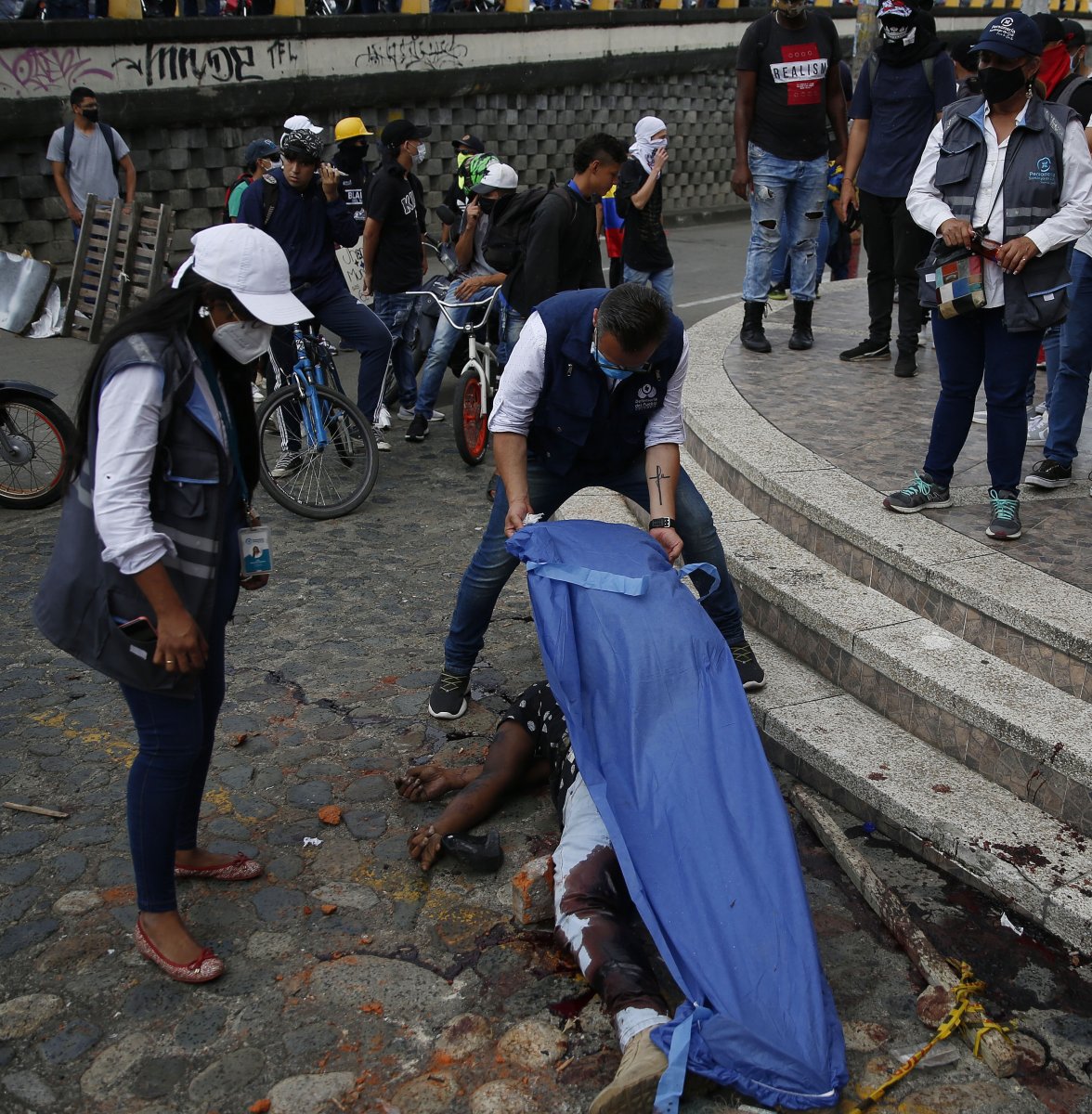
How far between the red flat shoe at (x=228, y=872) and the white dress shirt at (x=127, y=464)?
1.09 metres

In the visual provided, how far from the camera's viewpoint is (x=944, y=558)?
455 centimetres

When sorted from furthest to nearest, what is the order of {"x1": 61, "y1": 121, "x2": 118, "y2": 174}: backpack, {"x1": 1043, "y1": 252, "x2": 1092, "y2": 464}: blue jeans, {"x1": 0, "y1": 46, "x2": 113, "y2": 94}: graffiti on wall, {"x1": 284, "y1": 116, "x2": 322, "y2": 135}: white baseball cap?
{"x1": 0, "y1": 46, "x2": 113, "y2": 94}: graffiti on wall, {"x1": 61, "y1": 121, "x2": 118, "y2": 174}: backpack, {"x1": 284, "y1": 116, "x2": 322, "y2": 135}: white baseball cap, {"x1": 1043, "y1": 252, "x2": 1092, "y2": 464}: blue jeans

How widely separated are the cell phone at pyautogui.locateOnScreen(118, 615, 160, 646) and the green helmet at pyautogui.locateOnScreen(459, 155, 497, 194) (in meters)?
5.15

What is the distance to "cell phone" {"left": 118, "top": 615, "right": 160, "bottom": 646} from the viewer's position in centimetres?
286

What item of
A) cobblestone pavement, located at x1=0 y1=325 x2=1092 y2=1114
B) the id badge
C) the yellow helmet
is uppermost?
the yellow helmet

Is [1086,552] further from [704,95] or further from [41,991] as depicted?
[704,95]

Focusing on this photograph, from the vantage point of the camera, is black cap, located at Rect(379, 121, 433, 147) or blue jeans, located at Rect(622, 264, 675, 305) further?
blue jeans, located at Rect(622, 264, 675, 305)

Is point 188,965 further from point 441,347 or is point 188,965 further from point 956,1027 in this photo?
point 441,347

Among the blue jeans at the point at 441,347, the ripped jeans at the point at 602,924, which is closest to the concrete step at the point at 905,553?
the ripped jeans at the point at 602,924

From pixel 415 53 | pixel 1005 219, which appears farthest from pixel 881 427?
pixel 415 53

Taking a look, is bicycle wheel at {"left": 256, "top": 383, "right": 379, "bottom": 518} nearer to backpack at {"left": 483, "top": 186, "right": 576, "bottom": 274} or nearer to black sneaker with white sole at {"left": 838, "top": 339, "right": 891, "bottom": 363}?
backpack at {"left": 483, "top": 186, "right": 576, "bottom": 274}

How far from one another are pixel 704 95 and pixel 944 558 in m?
17.7

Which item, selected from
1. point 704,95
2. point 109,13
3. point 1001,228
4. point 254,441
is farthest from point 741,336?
point 704,95

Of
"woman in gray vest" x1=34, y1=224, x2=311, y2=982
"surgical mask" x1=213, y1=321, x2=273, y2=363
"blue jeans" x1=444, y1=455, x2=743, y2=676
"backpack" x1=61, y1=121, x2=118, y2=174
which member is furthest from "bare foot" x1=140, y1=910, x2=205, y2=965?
"backpack" x1=61, y1=121, x2=118, y2=174
